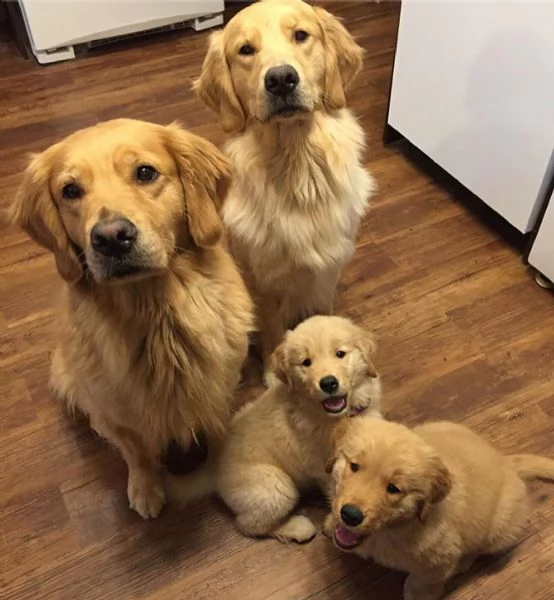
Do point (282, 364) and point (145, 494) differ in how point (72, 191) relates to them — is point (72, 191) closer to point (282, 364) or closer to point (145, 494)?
point (282, 364)

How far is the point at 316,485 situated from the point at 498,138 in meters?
1.30

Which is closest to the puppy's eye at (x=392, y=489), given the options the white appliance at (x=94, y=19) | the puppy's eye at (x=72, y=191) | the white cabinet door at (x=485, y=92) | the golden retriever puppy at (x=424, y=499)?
the golden retriever puppy at (x=424, y=499)

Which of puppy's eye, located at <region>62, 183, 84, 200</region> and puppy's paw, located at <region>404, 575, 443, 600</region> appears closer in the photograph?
puppy's eye, located at <region>62, 183, 84, 200</region>

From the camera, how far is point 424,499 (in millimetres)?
1264

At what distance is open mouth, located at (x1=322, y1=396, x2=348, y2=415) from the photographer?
5.01 feet

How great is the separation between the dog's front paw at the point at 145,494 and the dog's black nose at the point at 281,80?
3.34 feet

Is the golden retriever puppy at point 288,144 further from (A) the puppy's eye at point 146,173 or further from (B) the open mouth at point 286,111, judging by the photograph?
(A) the puppy's eye at point 146,173

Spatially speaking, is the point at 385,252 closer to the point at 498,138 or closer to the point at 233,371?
the point at 498,138

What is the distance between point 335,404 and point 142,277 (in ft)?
1.79

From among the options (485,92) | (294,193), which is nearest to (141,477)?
(294,193)

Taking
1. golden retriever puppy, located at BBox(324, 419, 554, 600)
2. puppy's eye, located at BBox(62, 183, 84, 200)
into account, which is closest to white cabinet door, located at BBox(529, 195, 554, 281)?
golden retriever puppy, located at BBox(324, 419, 554, 600)

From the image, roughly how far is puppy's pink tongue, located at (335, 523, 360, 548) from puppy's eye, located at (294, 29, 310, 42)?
1.17 meters

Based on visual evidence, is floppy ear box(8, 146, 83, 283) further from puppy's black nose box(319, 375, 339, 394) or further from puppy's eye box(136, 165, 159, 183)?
puppy's black nose box(319, 375, 339, 394)

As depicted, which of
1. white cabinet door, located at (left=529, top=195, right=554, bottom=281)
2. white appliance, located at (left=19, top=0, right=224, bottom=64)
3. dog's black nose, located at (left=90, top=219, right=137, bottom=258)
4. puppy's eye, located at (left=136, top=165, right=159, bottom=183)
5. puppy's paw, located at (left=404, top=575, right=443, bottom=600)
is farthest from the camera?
white appliance, located at (left=19, top=0, right=224, bottom=64)
